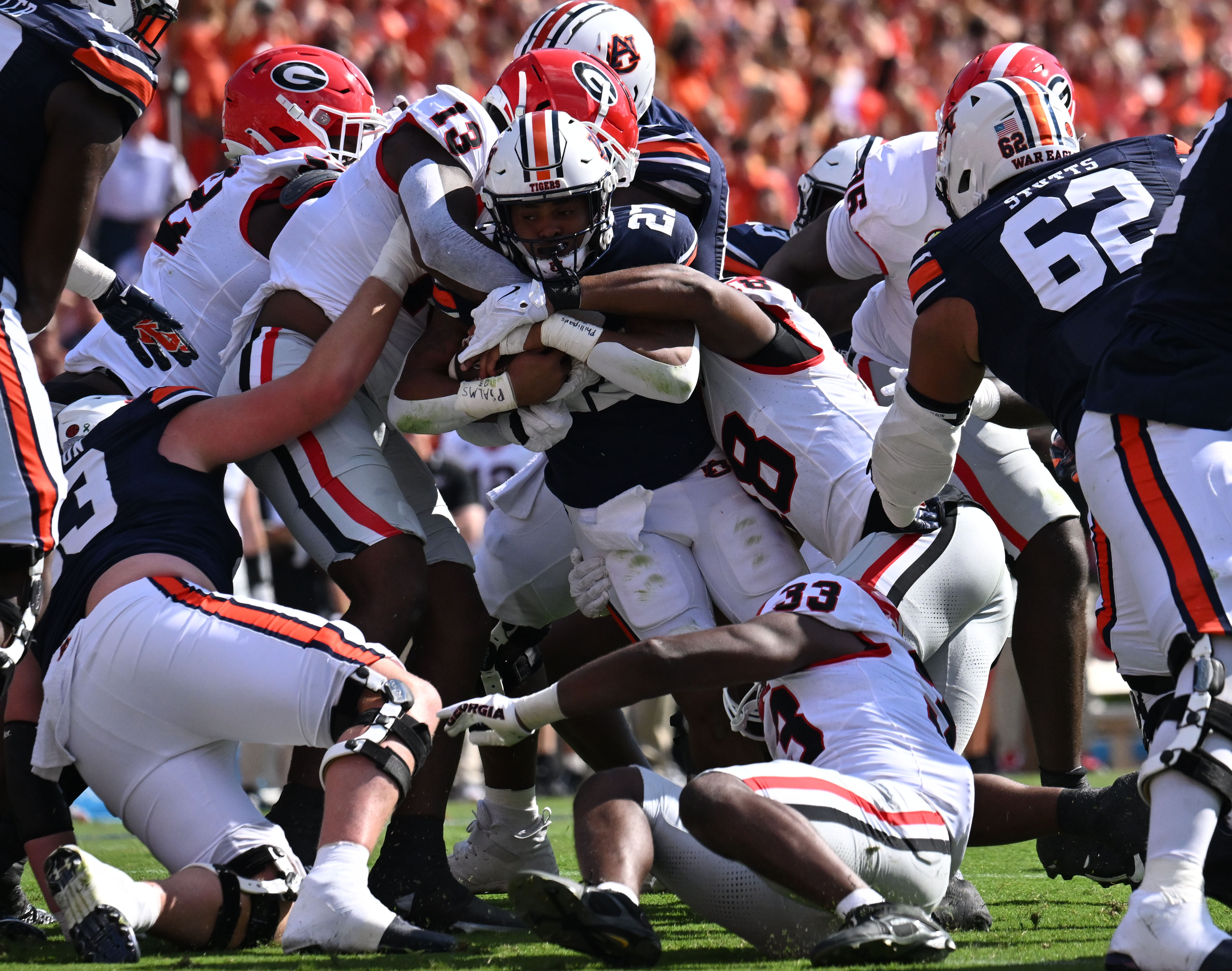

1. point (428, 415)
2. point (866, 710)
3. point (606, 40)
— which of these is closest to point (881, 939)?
point (866, 710)

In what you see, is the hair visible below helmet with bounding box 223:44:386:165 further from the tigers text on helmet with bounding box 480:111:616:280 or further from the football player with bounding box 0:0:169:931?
the football player with bounding box 0:0:169:931

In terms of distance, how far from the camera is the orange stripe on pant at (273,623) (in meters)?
3.26

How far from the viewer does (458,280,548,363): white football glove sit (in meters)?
3.71

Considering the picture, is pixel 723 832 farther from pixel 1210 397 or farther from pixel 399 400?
pixel 399 400

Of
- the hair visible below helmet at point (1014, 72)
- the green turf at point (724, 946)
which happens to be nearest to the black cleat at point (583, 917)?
the green turf at point (724, 946)

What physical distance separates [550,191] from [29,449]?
4.35 ft

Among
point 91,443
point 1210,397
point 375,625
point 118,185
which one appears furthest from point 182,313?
point 118,185

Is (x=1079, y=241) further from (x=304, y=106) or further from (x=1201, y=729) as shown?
(x=304, y=106)

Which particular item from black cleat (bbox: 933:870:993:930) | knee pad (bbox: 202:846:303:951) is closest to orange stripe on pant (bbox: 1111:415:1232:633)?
black cleat (bbox: 933:870:993:930)

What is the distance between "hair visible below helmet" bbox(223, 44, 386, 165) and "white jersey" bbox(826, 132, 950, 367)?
1.50 metres

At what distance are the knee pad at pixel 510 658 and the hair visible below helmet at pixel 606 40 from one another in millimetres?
1609

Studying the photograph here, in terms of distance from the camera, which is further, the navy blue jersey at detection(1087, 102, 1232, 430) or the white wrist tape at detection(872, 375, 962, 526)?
the white wrist tape at detection(872, 375, 962, 526)

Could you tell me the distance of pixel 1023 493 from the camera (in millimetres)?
4340

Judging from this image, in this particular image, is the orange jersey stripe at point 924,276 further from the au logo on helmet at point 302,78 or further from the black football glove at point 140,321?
the au logo on helmet at point 302,78
